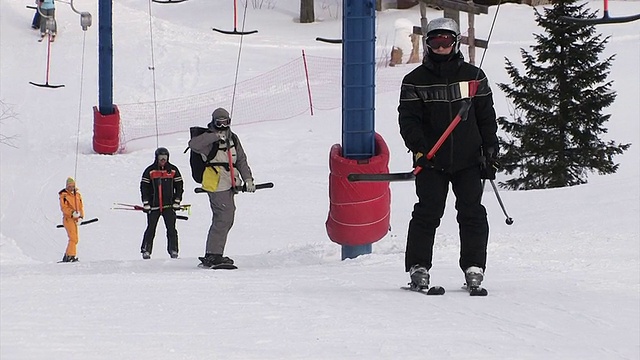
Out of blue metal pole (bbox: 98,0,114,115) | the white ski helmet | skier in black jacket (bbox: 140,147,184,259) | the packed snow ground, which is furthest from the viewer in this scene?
blue metal pole (bbox: 98,0,114,115)

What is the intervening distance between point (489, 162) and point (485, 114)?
0.28 metres

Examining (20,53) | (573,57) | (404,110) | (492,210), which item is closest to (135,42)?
(20,53)

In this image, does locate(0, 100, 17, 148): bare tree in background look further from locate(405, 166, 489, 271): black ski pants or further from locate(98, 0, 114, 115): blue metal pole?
locate(405, 166, 489, 271): black ski pants

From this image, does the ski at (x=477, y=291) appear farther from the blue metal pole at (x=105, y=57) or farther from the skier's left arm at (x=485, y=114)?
the blue metal pole at (x=105, y=57)

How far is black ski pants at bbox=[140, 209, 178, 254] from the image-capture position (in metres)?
13.9

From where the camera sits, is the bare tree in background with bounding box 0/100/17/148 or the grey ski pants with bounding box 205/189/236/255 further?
the bare tree in background with bounding box 0/100/17/148

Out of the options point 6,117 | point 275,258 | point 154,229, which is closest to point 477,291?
point 275,258

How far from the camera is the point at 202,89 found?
2973 centimetres

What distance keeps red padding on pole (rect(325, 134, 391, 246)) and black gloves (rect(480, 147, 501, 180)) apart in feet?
11.5

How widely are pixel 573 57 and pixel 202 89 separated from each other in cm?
1203

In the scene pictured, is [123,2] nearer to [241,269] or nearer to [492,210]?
[492,210]

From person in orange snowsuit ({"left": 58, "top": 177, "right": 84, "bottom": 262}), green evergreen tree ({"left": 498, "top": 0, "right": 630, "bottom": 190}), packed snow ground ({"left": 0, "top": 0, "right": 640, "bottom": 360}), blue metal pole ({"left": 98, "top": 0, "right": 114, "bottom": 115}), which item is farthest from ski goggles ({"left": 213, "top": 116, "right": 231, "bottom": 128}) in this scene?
blue metal pole ({"left": 98, "top": 0, "right": 114, "bottom": 115})

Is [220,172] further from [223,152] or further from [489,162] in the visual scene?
[489,162]

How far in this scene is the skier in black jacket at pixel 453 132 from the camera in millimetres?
6977
